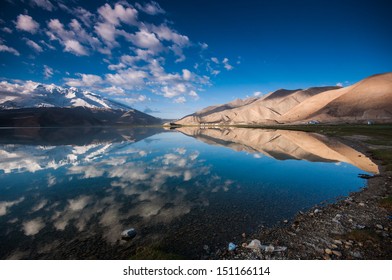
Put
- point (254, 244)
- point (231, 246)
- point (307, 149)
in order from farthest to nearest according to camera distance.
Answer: point (307, 149) < point (231, 246) < point (254, 244)

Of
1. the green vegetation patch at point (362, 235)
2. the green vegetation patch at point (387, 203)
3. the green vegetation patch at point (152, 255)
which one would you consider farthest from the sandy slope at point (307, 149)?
the green vegetation patch at point (152, 255)

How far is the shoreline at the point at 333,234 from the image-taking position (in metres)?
10.2

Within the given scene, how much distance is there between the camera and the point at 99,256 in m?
10.9

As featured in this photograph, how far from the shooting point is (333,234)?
11.9 metres

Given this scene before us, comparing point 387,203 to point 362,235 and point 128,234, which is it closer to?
point 362,235

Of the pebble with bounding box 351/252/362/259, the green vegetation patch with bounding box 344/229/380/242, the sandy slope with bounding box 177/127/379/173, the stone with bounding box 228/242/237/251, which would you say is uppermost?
the green vegetation patch with bounding box 344/229/380/242

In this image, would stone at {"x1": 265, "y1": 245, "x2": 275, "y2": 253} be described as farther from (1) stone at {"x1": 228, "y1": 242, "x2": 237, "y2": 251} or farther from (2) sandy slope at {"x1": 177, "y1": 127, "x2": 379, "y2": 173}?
(2) sandy slope at {"x1": 177, "y1": 127, "x2": 379, "y2": 173}

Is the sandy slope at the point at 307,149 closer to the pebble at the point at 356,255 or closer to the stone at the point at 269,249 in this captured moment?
the pebble at the point at 356,255

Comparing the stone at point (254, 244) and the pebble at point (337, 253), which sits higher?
the pebble at point (337, 253)

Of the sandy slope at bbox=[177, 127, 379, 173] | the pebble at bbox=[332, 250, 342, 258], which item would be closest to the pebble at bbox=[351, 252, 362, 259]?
the pebble at bbox=[332, 250, 342, 258]

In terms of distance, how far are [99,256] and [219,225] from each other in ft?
23.3

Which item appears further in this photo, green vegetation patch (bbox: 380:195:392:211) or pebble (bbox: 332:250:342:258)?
green vegetation patch (bbox: 380:195:392:211)

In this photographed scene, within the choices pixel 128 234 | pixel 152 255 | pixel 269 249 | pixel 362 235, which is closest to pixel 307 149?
pixel 362 235

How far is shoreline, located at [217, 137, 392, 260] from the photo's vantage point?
33.4ft
